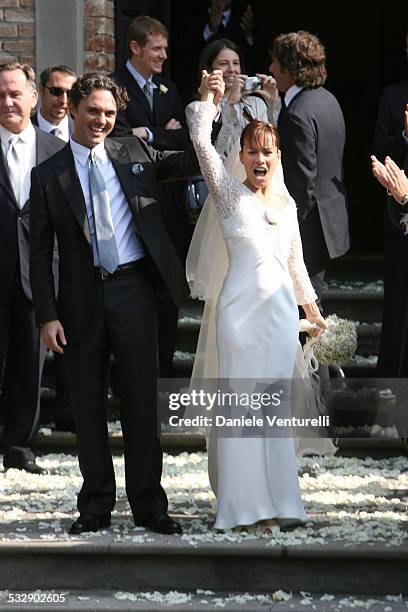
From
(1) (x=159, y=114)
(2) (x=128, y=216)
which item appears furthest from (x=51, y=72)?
(2) (x=128, y=216)

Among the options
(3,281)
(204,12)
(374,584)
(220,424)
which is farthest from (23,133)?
(204,12)

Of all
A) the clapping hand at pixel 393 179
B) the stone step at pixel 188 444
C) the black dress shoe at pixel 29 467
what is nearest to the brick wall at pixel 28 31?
the stone step at pixel 188 444

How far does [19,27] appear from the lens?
893 cm

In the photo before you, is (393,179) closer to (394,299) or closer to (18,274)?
(394,299)

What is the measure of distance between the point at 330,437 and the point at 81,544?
2.14 meters

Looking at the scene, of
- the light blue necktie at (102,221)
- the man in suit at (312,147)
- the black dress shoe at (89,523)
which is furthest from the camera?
the man in suit at (312,147)

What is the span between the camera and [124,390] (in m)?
6.22

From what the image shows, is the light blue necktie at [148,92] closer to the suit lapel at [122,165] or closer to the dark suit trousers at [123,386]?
the suit lapel at [122,165]

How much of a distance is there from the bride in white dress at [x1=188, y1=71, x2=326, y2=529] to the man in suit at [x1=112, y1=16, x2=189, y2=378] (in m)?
1.64

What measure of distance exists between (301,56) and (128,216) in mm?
1830

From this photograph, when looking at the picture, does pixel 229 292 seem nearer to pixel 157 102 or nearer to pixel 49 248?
pixel 49 248

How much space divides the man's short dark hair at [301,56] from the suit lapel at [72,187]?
A: 1.77 metres

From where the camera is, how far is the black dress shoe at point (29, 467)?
749cm

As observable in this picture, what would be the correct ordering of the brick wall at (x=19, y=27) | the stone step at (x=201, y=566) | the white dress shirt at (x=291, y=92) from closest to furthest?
the stone step at (x=201, y=566)
the white dress shirt at (x=291, y=92)
the brick wall at (x=19, y=27)
